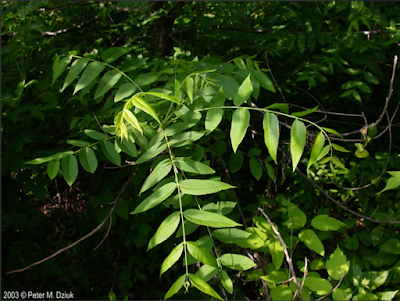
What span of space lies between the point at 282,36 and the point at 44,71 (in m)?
1.74

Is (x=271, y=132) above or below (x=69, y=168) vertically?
above

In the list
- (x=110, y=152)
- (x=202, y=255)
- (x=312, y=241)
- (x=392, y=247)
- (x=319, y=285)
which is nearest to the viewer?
(x=202, y=255)

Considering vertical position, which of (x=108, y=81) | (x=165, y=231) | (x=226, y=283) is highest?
(x=108, y=81)

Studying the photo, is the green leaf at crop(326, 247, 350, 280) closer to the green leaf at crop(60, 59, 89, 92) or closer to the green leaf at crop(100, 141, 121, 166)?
the green leaf at crop(100, 141, 121, 166)

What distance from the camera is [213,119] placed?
4.11 feet

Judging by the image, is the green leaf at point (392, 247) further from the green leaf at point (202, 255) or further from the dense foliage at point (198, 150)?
the green leaf at point (202, 255)

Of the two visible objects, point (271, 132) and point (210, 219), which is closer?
point (210, 219)

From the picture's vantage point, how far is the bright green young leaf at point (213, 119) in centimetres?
123

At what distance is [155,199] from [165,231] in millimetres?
105

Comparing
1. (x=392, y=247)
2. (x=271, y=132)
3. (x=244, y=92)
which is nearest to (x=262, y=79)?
(x=244, y=92)

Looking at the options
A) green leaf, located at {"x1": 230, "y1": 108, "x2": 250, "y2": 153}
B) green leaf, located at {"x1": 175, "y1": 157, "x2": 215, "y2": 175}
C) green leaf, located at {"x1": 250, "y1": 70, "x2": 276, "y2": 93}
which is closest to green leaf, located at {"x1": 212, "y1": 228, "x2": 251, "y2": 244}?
green leaf, located at {"x1": 175, "y1": 157, "x2": 215, "y2": 175}

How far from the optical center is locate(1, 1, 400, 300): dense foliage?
4.72ft

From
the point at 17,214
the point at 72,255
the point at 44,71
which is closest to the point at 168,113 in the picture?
the point at 44,71

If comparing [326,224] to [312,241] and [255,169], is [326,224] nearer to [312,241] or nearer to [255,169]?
[312,241]
